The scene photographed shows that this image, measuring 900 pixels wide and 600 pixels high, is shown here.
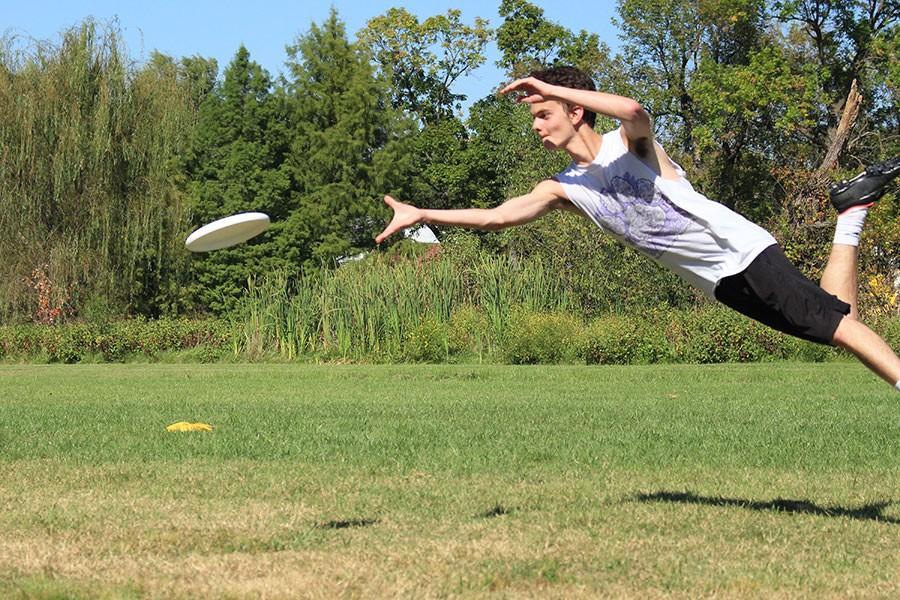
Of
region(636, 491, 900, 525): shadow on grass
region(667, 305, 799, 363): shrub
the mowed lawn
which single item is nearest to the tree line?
Result: region(667, 305, 799, 363): shrub

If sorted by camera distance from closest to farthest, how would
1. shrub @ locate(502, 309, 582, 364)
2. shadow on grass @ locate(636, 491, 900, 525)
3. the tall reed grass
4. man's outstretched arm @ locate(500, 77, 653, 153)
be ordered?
man's outstretched arm @ locate(500, 77, 653, 153)
shadow on grass @ locate(636, 491, 900, 525)
shrub @ locate(502, 309, 582, 364)
the tall reed grass

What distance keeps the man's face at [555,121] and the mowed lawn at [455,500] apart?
6.28ft

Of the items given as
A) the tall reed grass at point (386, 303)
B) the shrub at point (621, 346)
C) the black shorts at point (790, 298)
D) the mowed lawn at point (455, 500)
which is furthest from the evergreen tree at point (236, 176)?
the black shorts at point (790, 298)

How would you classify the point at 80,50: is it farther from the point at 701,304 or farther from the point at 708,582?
the point at 708,582

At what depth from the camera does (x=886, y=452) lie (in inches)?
329

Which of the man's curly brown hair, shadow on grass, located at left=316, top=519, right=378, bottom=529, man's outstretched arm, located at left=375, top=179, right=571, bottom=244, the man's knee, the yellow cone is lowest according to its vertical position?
shadow on grass, located at left=316, top=519, right=378, bottom=529

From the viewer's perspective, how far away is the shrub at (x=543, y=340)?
22.6 metres

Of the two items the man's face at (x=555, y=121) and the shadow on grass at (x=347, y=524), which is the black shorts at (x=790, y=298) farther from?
the shadow on grass at (x=347, y=524)

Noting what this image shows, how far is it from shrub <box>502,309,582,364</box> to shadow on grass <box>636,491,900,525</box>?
16124 millimetres

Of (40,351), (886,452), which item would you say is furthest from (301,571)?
(40,351)

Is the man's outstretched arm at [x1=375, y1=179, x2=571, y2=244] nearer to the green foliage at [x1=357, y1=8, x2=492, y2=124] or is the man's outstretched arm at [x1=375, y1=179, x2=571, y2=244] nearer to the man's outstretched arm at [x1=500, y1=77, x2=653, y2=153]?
the man's outstretched arm at [x1=500, y1=77, x2=653, y2=153]

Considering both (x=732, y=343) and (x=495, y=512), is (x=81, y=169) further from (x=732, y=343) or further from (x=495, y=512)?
(x=495, y=512)

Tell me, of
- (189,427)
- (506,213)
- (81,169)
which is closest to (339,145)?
(81,169)

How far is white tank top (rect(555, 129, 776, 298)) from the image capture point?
18.5 feet
